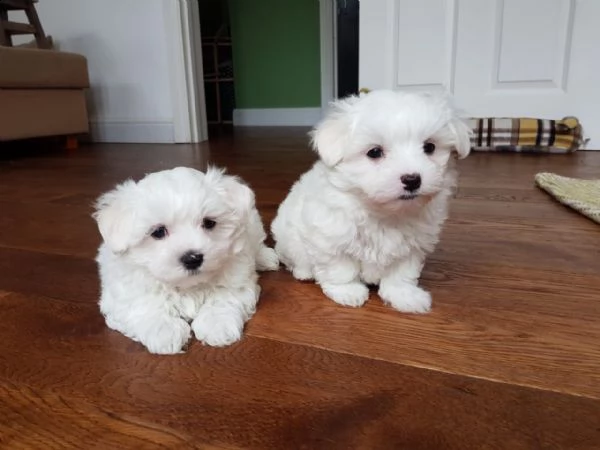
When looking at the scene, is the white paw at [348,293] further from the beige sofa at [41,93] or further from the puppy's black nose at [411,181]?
the beige sofa at [41,93]

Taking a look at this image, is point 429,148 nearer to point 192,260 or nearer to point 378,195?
point 378,195

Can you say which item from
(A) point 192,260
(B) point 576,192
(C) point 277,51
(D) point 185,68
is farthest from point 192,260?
(C) point 277,51

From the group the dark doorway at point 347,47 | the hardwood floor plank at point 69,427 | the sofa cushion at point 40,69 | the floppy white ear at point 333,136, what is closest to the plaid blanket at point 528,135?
the floppy white ear at point 333,136

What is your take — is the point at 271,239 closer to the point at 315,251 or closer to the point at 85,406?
the point at 315,251

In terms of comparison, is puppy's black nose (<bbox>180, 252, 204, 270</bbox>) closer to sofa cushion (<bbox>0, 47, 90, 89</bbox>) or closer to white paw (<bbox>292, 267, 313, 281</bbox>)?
white paw (<bbox>292, 267, 313, 281</bbox>)

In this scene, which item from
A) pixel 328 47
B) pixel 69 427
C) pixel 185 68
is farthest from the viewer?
pixel 328 47

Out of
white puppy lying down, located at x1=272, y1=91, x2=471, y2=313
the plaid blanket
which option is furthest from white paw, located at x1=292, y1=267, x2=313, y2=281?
the plaid blanket

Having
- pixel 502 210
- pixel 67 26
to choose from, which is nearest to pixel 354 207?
pixel 502 210

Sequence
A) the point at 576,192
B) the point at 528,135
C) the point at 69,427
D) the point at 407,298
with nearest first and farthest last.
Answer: the point at 69,427
the point at 407,298
the point at 576,192
the point at 528,135
